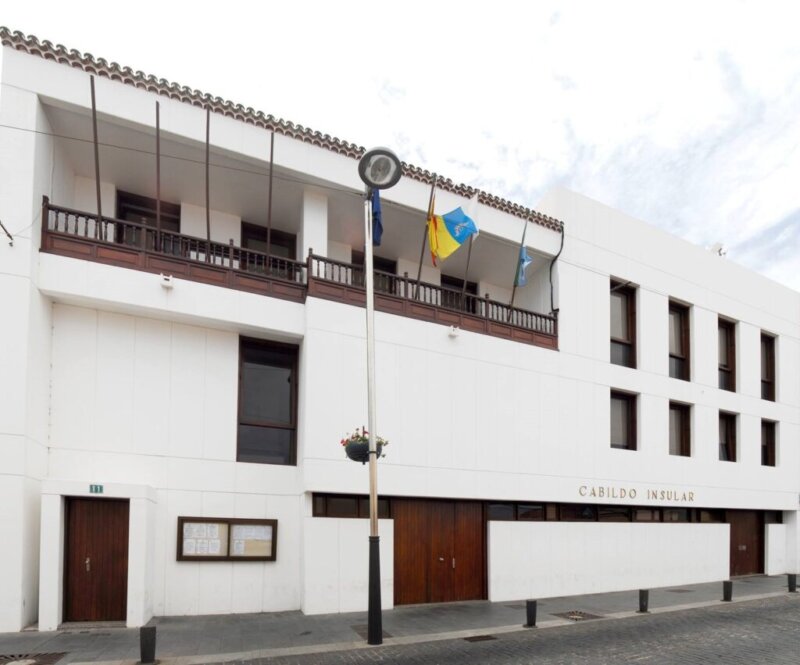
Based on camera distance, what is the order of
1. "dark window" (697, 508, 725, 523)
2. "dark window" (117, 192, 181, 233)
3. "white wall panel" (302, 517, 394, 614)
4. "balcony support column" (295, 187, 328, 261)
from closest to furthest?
"white wall panel" (302, 517, 394, 614)
"dark window" (117, 192, 181, 233)
"balcony support column" (295, 187, 328, 261)
"dark window" (697, 508, 725, 523)

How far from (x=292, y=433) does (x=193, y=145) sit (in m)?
6.48

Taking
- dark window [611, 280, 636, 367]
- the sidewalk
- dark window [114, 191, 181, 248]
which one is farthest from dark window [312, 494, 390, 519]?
dark window [611, 280, 636, 367]

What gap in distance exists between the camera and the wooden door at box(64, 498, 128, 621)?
1064 cm

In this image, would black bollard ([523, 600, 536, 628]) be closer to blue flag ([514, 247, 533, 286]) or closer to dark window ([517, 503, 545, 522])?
dark window ([517, 503, 545, 522])

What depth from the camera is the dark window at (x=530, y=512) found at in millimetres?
15680

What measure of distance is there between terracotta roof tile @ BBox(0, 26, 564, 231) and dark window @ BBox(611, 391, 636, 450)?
24.2 ft

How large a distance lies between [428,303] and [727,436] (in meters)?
13.2

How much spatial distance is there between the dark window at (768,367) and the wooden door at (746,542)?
461 cm

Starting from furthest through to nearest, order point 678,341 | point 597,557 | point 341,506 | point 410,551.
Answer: point 678,341
point 597,557
point 410,551
point 341,506

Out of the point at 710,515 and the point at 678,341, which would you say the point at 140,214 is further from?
the point at 710,515

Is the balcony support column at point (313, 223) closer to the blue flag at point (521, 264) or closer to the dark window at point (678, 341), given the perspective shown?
the blue flag at point (521, 264)

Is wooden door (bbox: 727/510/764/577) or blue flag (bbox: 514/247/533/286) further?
wooden door (bbox: 727/510/764/577)

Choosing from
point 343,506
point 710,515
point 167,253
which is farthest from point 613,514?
point 167,253

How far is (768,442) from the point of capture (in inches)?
904
